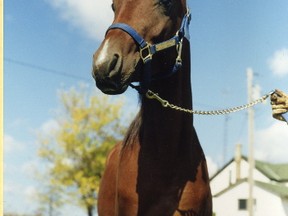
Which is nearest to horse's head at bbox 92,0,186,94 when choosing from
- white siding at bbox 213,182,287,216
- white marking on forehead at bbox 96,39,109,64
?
white marking on forehead at bbox 96,39,109,64

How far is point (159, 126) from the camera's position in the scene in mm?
3744

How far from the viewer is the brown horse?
339 cm

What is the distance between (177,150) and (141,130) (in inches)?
14.9

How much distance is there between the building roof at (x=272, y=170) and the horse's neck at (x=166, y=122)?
47035 millimetres

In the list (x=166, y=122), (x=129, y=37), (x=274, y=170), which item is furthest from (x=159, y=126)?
(x=274, y=170)

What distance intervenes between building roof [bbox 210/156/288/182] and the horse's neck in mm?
47035

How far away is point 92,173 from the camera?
898 inches

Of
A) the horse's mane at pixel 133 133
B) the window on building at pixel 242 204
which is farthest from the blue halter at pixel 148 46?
the window on building at pixel 242 204

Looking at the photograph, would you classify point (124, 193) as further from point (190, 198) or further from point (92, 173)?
point (92, 173)

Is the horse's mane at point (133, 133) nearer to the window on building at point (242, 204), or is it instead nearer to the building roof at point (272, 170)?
the window on building at point (242, 204)

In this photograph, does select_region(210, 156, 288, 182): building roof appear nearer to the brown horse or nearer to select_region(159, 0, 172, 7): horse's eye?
the brown horse

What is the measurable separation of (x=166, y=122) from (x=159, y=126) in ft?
0.21

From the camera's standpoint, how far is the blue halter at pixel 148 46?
130 inches

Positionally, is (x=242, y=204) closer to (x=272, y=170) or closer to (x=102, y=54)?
(x=272, y=170)
